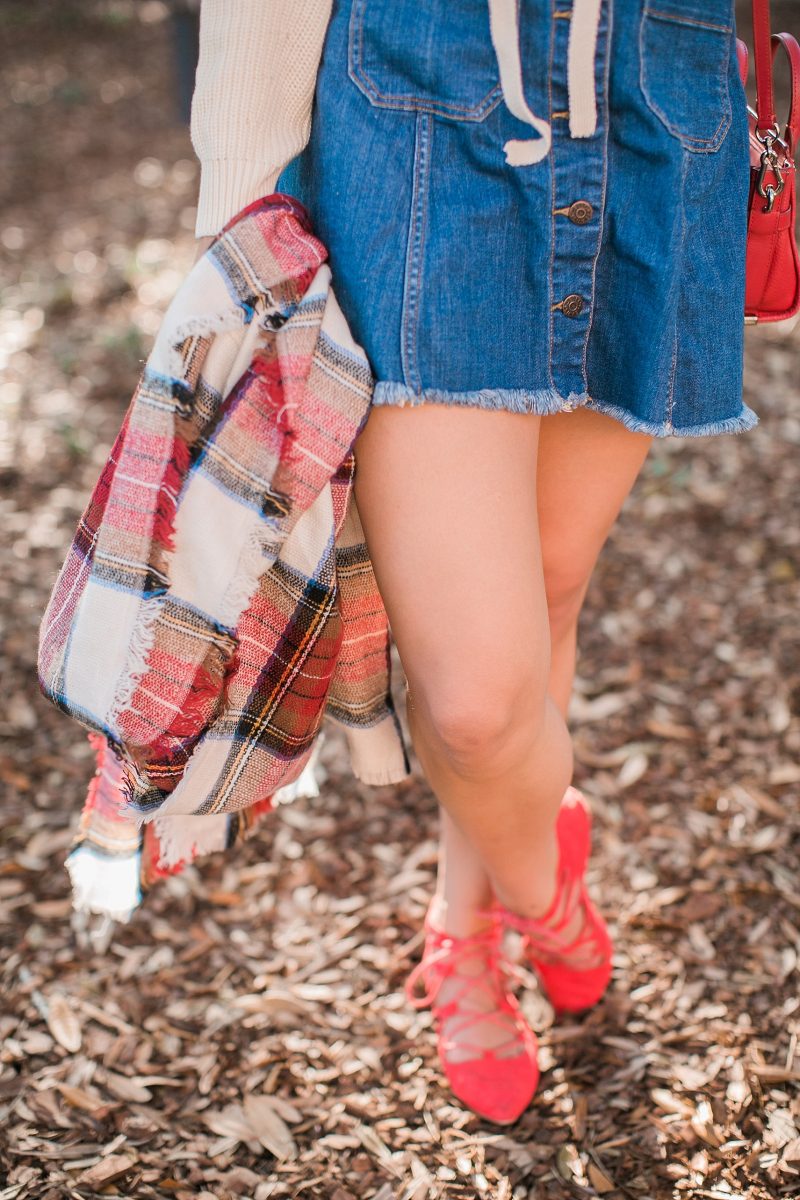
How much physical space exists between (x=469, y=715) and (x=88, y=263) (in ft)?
13.7

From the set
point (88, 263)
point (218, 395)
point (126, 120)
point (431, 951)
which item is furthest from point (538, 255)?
point (126, 120)

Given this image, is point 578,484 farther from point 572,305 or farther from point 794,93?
point 794,93

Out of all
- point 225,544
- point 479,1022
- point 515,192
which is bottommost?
point 479,1022

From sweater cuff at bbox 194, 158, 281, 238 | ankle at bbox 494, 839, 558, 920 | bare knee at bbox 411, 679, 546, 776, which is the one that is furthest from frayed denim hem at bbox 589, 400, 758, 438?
ankle at bbox 494, 839, 558, 920

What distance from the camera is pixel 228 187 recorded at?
122 centimetres

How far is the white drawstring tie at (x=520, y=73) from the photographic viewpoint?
3.70 feet

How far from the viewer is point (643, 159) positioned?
3.95 feet

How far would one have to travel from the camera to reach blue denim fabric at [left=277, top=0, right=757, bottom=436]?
1.15 metres

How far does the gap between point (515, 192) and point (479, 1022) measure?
1.34 meters

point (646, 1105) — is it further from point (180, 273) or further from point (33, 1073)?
point (180, 273)

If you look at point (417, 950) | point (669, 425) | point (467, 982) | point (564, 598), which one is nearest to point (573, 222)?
point (669, 425)

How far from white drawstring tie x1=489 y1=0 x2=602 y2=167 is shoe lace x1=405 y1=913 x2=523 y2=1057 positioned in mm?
1245

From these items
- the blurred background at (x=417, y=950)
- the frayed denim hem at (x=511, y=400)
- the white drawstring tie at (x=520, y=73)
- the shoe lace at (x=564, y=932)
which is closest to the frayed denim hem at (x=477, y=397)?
the frayed denim hem at (x=511, y=400)

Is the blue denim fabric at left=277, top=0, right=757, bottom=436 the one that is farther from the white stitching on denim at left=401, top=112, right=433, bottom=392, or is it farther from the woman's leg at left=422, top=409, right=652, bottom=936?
the woman's leg at left=422, top=409, right=652, bottom=936
